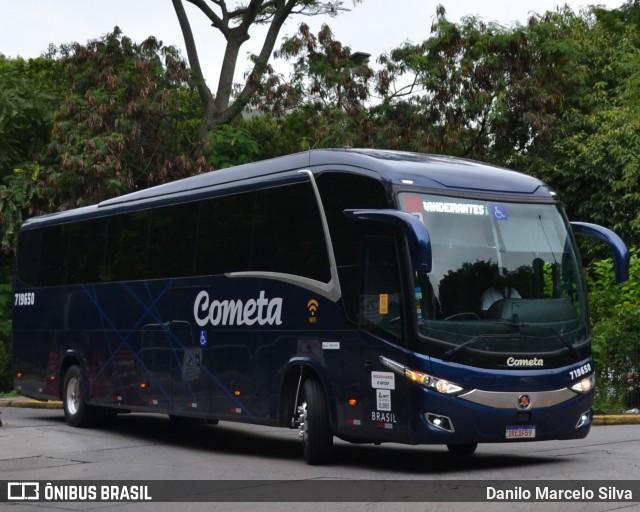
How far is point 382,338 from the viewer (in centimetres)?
1339

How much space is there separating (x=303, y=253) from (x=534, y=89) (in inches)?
725

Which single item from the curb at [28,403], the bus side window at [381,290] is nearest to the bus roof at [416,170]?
the bus side window at [381,290]

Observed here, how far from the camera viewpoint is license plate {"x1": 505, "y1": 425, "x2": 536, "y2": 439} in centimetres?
1307

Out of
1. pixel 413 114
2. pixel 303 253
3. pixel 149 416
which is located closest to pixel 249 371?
pixel 303 253

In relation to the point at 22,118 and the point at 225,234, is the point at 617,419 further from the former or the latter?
the point at 22,118

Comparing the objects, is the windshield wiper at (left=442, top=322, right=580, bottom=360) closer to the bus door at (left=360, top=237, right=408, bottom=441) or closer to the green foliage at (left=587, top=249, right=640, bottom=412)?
the bus door at (left=360, top=237, right=408, bottom=441)

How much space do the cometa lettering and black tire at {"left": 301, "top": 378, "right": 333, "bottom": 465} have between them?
133cm

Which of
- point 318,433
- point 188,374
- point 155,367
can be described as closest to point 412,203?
point 318,433

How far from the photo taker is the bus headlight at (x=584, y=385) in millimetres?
13648

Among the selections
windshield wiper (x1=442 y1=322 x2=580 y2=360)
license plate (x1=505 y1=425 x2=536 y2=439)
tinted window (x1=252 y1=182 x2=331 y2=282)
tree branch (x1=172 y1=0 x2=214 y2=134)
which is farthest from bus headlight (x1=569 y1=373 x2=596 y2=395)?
tree branch (x1=172 y1=0 x2=214 y2=134)

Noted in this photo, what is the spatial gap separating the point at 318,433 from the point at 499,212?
3.15m

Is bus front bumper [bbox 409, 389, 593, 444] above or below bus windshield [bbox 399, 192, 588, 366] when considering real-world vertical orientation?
below

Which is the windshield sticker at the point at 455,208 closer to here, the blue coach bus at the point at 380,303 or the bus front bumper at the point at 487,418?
the blue coach bus at the point at 380,303

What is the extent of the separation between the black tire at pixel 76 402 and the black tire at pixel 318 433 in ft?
24.6
